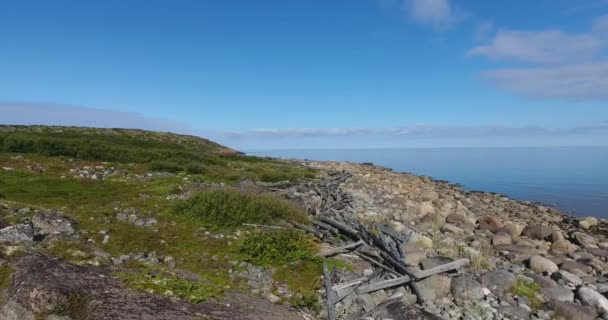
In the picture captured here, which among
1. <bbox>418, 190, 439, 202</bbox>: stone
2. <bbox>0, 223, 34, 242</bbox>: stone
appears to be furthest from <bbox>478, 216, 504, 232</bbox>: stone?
<bbox>0, 223, 34, 242</bbox>: stone

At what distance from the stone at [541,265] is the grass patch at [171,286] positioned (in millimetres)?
10674

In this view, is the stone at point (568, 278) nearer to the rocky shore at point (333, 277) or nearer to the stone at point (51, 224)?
the rocky shore at point (333, 277)

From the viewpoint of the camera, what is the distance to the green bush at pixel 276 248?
414 inches

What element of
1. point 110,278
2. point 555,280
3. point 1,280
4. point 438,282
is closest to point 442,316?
point 438,282

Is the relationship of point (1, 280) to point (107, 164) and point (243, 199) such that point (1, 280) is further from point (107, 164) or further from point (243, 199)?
point (107, 164)

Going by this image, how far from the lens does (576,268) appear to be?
14328 millimetres

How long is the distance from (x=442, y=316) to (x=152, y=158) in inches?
985

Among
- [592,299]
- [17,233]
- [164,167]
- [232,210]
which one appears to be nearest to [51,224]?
[17,233]

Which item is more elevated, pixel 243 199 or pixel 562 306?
pixel 243 199

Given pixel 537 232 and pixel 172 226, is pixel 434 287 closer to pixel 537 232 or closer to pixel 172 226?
pixel 172 226

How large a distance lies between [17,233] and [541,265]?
1494 centimetres

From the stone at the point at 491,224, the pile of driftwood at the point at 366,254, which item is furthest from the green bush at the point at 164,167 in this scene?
the stone at the point at 491,224

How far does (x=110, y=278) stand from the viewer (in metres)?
7.55

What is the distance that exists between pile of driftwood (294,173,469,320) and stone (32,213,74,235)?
647 cm
